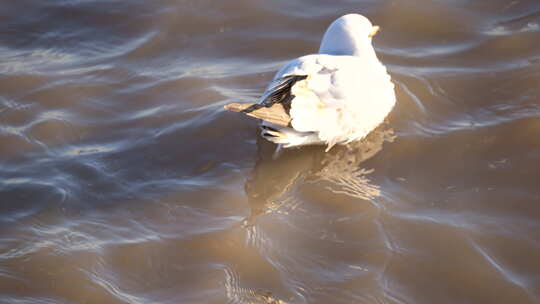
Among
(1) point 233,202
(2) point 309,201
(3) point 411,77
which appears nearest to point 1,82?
(1) point 233,202

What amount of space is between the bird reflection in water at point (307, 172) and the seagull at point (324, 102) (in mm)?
95

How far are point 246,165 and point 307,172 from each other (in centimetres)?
44

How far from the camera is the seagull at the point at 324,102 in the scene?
464cm

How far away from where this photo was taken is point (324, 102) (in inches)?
189

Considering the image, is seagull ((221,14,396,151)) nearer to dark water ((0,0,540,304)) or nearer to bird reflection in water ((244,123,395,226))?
bird reflection in water ((244,123,395,226))

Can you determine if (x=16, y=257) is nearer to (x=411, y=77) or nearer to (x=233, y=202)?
(x=233, y=202)

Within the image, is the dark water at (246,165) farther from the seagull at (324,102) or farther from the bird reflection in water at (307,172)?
the seagull at (324,102)

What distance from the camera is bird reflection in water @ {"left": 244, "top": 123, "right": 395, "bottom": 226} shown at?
14.8ft

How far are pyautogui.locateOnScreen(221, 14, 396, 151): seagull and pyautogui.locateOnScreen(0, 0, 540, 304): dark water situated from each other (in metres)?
0.21

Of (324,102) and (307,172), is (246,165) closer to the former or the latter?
(307,172)

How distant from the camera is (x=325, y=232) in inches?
163

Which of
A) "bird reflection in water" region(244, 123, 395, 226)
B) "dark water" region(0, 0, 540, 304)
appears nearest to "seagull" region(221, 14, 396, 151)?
"bird reflection in water" region(244, 123, 395, 226)

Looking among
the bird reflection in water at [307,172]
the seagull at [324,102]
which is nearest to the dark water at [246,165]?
the bird reflection in water at [307,172]

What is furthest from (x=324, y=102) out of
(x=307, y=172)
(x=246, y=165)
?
(x=246, y=165)
